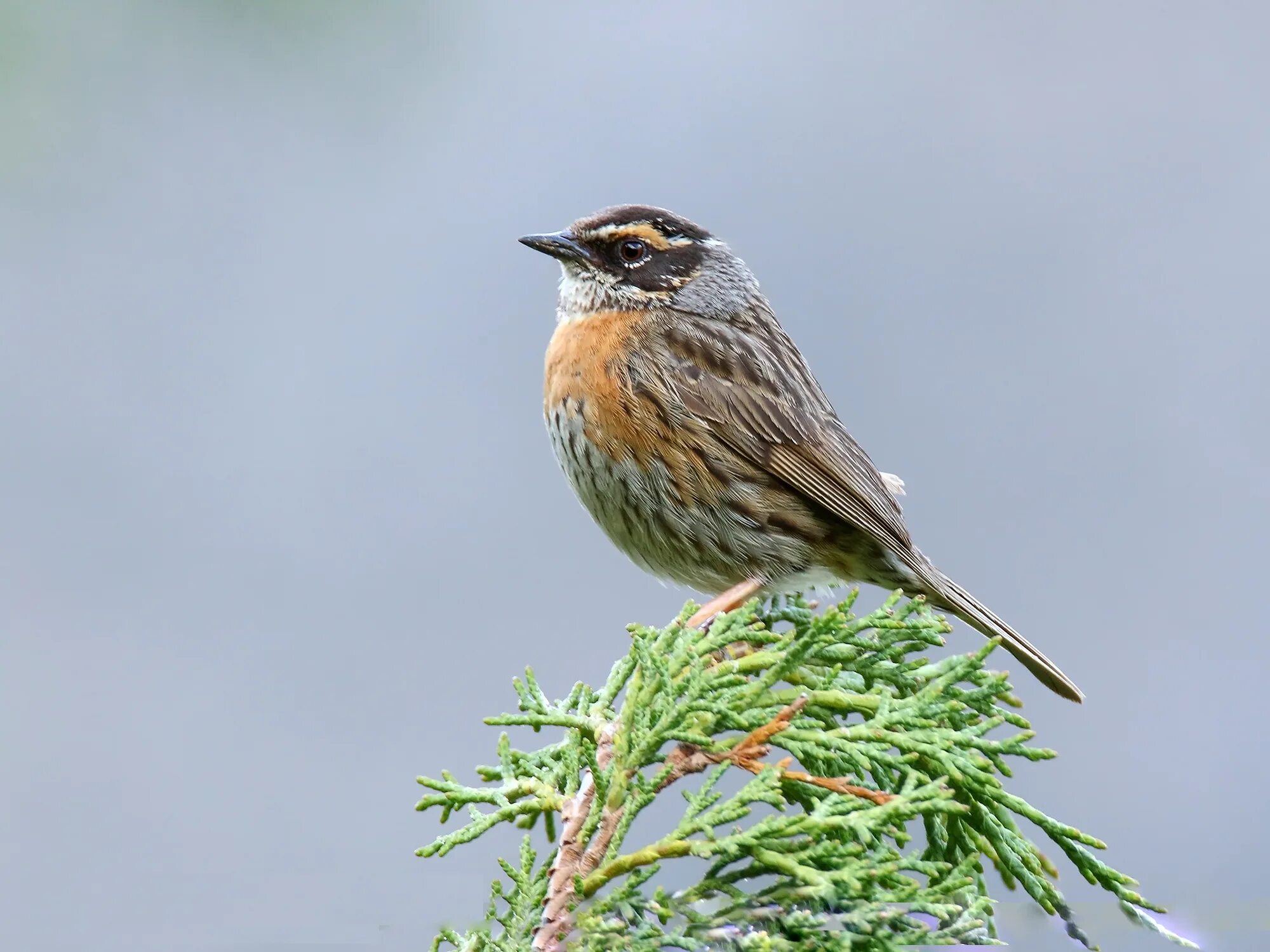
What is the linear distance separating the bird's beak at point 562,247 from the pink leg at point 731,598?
54.2 inches

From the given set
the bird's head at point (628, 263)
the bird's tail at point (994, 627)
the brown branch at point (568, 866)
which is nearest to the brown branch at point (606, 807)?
the brown branch at point (568, 866)

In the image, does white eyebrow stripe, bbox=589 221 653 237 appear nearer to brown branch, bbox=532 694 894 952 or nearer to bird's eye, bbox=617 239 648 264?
bird's eye, bbox=617 239 648 264

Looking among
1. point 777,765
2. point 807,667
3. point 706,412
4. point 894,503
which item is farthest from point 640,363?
point 777,765

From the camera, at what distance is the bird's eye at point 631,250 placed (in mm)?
4812

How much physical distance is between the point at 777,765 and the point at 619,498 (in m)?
2.08

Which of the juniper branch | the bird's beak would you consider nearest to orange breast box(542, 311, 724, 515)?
the bird's beak

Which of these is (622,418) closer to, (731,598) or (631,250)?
(731,598)

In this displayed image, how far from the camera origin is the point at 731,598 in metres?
4.28

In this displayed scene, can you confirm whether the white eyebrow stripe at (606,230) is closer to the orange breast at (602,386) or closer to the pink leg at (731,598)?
the orange breast at (602,386)

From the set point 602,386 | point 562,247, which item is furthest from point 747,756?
point 562,247

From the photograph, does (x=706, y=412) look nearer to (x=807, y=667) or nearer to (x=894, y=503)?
(x=894, y=503)

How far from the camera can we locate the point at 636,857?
6.92ft

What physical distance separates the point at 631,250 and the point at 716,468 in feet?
3.39

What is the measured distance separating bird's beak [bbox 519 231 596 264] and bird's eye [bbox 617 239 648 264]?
110 mm
